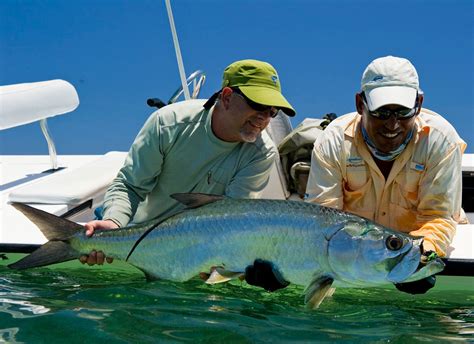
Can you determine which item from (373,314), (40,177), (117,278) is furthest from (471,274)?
(40,177)

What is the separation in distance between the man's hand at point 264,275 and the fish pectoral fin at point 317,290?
0.53 ft

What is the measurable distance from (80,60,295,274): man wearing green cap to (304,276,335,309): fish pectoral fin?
4.23ft

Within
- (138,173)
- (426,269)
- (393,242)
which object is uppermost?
(138,173)

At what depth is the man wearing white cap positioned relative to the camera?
3.95 metres

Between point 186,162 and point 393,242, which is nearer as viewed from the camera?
point 393,242

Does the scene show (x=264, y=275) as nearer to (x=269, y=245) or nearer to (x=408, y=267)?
(x=269, y=245)

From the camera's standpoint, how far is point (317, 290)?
315 cm

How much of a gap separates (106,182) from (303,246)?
134 inches

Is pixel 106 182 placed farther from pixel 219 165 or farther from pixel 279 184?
pixel 219 165

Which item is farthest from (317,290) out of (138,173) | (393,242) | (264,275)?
(138,173)

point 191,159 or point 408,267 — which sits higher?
point 191,159

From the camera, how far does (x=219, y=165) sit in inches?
177

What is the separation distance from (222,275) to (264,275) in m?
0.23

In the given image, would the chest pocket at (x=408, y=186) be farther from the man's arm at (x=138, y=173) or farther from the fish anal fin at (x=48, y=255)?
the fish anal fin at (x=48, y=255)
